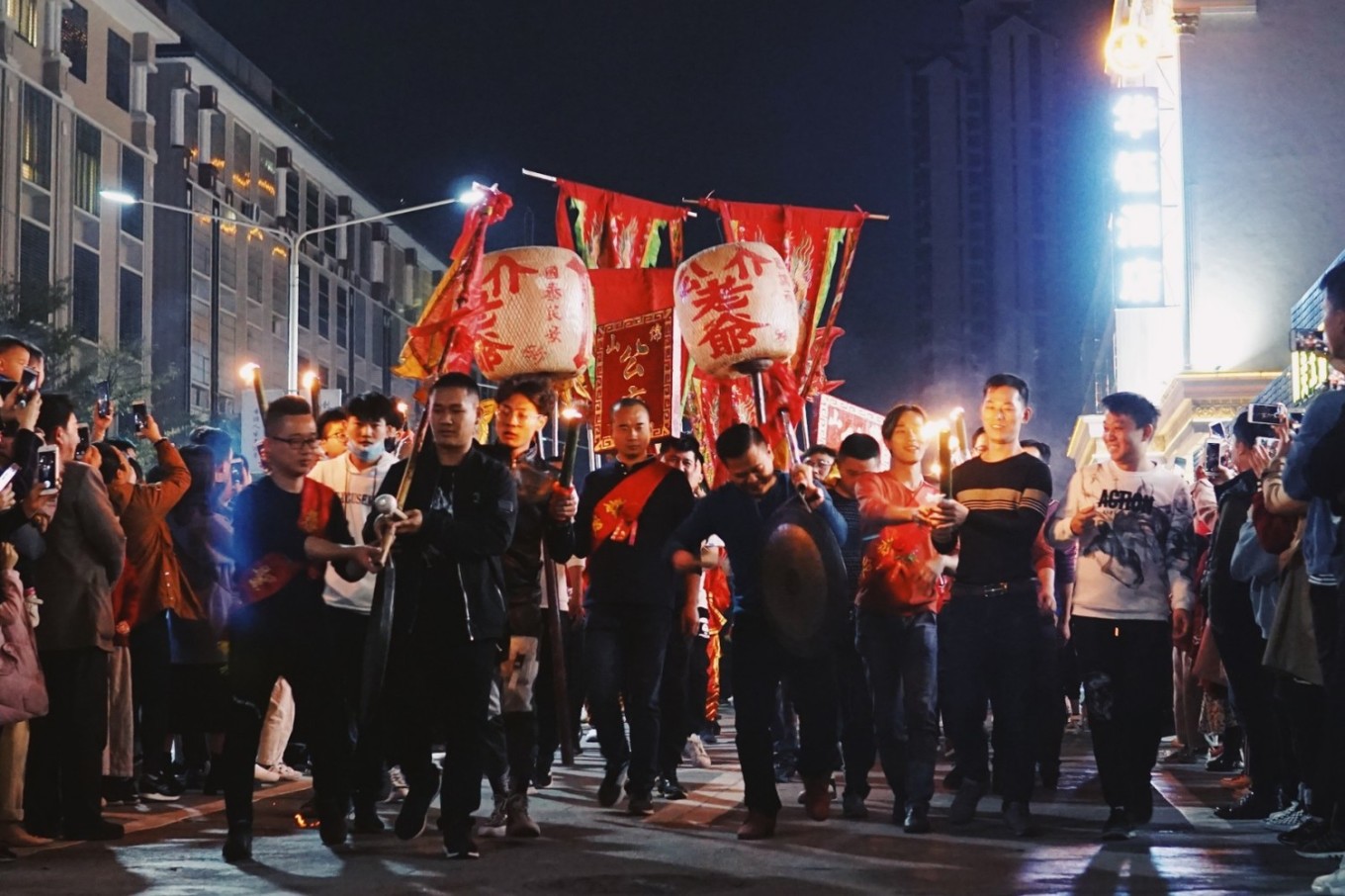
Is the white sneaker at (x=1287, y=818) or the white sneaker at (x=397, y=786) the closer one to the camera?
the white sneaker at (x=1287, y=818)

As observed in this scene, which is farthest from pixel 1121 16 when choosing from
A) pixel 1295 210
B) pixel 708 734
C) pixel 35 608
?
pixel 35 608

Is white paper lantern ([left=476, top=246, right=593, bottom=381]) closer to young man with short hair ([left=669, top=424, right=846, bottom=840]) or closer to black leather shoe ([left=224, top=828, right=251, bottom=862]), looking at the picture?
young man with short hair ([left=669, top=424, right=846, bottom=840])

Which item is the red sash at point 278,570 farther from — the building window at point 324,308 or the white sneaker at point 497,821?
the building window at point 324,308

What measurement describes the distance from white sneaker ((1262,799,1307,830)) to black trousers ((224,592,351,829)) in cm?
456

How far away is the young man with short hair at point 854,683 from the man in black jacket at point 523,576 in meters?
1.58

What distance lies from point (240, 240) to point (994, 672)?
5409 centimetres

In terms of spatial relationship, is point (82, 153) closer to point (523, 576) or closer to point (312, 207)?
point (312, 207)

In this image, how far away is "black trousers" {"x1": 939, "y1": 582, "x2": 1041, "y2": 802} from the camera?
29.8ft

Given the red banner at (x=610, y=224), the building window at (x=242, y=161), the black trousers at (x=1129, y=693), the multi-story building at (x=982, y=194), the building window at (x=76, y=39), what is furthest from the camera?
the multi-story building at (x=982, y=194)

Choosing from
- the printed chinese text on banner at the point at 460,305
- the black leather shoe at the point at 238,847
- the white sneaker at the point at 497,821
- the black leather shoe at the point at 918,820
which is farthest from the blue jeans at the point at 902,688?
the printed chinese text on banner at the point at 460,305

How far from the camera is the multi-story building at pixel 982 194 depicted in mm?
145500

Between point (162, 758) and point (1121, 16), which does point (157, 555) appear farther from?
point (1121, 16)

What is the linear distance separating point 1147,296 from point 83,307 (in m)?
28.2

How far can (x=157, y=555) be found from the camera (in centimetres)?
1125
